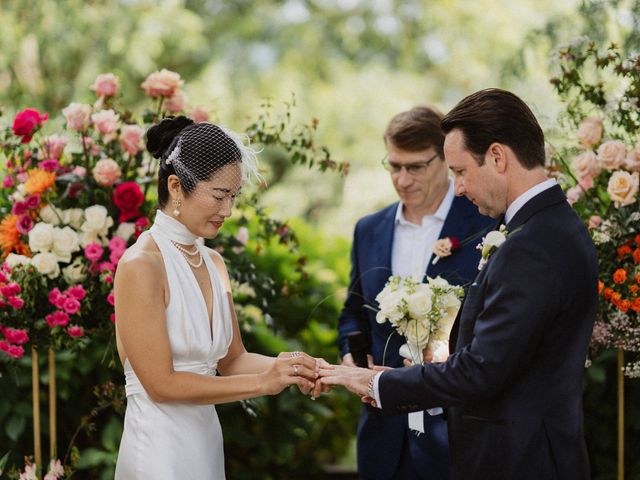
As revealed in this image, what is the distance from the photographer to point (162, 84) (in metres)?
4.06

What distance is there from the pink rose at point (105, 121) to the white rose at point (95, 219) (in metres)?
0.37

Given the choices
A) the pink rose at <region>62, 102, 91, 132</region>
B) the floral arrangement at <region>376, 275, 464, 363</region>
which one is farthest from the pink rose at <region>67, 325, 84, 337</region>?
the floral arrangement at <region>376, 275, 464, 363</region>

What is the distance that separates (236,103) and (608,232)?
9.40 metres

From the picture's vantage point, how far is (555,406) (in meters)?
2.59

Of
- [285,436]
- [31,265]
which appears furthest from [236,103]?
[31,265]

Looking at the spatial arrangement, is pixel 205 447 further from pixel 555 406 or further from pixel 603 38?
pixel 603 38

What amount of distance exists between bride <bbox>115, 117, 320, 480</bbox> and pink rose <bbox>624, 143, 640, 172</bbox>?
70.6 inches

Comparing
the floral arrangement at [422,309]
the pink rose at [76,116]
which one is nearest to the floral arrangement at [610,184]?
the floral arrangement at [422,309]

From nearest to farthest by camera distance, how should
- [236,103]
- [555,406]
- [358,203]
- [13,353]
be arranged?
[555,406]
[13,353]
[358,203]
[236,103]

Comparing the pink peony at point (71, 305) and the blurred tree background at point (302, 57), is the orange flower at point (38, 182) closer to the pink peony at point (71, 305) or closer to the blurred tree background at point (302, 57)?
the pink peony at point (71, 305)

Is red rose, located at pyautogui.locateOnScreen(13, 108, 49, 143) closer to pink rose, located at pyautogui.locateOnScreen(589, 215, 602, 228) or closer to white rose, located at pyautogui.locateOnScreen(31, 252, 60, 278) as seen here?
white rose, located at pyautogui.locateOnScreen(31, 252, 60, 278)

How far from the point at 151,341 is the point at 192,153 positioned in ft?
2.19

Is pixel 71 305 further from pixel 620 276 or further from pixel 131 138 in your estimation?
pixel 620 276

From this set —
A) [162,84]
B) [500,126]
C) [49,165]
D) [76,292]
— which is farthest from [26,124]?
[500,126]
